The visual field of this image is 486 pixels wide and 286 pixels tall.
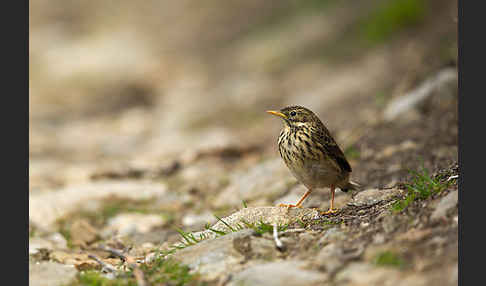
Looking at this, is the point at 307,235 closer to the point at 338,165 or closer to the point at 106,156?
the point at 338,165

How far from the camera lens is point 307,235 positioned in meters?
4.48

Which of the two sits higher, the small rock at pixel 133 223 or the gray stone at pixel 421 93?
the gray stone at pixel 421 93

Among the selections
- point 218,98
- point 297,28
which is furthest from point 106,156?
point 297,28

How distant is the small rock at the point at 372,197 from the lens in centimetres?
561

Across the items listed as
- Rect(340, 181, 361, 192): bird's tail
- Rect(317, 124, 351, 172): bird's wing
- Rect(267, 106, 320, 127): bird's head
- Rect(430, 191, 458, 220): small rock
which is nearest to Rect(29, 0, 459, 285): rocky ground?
Rect(430, 191, 458, 220): small rock

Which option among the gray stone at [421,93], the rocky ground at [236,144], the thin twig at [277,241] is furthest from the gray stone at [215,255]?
the gray stone at [421,93]

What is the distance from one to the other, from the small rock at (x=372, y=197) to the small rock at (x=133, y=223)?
2.99 meters

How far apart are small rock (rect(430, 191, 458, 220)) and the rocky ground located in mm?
12

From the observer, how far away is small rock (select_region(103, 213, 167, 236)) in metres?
7.36

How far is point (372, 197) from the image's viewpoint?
5.84 m

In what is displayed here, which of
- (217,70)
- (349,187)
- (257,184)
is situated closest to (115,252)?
(349,187)

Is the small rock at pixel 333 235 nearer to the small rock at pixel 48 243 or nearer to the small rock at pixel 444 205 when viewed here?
the small rock at pixel 444 205

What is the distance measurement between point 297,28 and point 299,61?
8.15 ft

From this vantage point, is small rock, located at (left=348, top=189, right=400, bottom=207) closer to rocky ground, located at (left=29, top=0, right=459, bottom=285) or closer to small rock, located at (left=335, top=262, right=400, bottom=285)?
rocky ground, located at (left=29, top=0, right=459, bottom=285)
